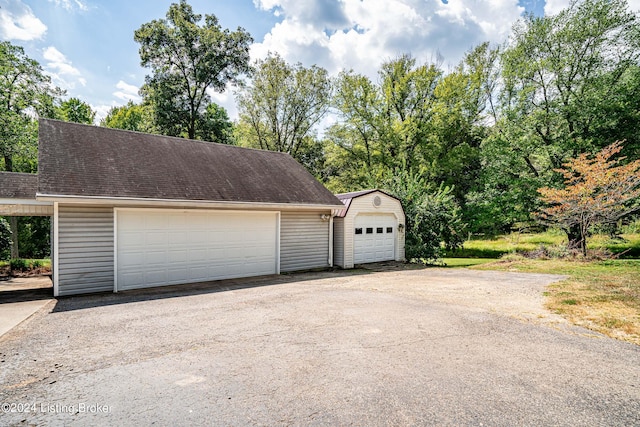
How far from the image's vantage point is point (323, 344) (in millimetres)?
4113

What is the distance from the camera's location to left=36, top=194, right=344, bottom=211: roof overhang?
6.84m

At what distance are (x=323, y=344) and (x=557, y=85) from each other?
20.5 metres

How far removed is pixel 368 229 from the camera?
12656 millimetres

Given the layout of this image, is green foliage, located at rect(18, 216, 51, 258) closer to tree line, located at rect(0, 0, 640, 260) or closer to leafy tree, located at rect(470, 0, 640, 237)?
tree line, located at rect(0, 0, 640, 260)

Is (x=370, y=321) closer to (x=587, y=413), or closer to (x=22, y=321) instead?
(x=587, y=413)

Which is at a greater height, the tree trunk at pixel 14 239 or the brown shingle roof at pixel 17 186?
the brown shingle roof at pixel 17 186

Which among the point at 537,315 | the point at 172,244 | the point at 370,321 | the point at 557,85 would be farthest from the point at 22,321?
the point at 557,85

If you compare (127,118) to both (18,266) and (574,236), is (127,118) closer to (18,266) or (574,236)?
(18,266)

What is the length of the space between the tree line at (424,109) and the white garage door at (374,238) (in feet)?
3.87

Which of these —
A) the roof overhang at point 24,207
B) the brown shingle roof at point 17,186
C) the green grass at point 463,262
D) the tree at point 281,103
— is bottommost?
the green grass at point 463,262

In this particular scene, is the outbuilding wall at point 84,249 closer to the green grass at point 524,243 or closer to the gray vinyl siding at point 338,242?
the gray vinyl siding at point 338,242

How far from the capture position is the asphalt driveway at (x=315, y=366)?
2631 mm

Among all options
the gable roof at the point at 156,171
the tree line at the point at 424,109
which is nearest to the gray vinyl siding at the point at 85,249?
the gable roof at the point at 156,171

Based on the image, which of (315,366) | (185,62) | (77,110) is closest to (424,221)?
(315,366)
